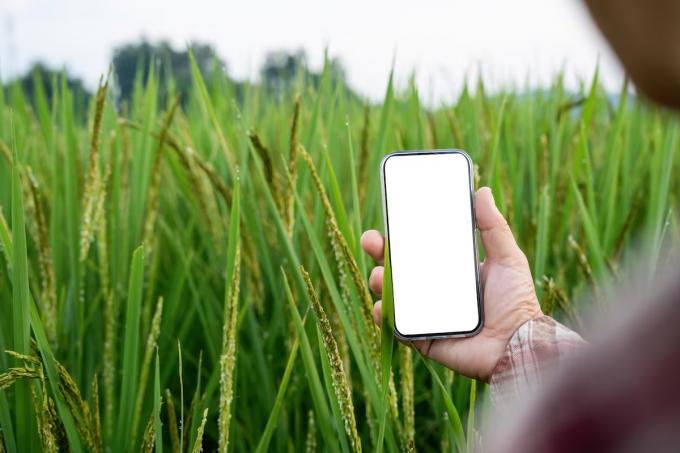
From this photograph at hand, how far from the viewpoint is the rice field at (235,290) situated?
658 millimetres

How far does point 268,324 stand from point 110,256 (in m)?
0.22

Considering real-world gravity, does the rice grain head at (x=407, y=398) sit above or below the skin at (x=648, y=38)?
below

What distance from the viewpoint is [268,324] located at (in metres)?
1.05

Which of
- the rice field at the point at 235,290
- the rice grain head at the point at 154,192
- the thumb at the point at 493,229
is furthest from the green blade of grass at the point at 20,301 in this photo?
the thumb at the point at 493,229

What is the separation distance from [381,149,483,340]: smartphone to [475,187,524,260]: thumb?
0.01 metres

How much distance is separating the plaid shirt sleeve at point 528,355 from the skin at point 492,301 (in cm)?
2

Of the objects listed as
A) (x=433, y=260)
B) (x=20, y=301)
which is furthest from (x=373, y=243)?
(x=20, y=301)

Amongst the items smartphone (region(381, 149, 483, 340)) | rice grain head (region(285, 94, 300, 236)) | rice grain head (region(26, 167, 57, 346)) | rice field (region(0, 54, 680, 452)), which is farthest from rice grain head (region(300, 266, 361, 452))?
rice grain head (region(26, 167, 57, 346))

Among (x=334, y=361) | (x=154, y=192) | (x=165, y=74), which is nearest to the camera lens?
(x=334, y=361)

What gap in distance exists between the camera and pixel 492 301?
2.40 ft

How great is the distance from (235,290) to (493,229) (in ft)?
0.81

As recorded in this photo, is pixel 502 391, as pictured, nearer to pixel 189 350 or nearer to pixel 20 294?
pixel 20 294

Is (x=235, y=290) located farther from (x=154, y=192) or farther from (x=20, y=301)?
(x=154, y=192)

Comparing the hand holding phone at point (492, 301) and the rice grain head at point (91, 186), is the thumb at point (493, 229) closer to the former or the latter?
the hand holding phone at point (492, 301)
